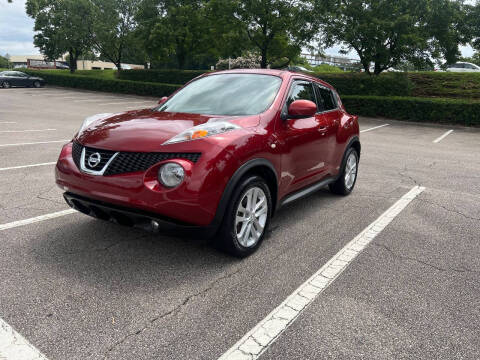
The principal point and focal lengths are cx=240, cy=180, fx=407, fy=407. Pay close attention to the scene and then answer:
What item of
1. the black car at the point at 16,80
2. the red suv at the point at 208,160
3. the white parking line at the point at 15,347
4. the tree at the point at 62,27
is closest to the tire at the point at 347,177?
the red suv at the point at 208,160

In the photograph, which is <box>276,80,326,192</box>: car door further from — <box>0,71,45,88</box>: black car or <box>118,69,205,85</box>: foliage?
<box>0,71,45,88</box>: black car

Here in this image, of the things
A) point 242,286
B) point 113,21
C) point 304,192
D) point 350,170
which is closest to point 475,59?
point 113,21

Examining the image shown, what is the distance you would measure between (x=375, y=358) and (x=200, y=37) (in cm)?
3391

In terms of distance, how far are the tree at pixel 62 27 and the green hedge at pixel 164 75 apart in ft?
24.6

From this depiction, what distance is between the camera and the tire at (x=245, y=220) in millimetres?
3289

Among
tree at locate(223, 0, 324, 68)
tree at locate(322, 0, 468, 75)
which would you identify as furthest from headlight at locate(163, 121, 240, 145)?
tree at locate(223, 0, 324, 68)

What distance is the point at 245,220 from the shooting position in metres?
3.51

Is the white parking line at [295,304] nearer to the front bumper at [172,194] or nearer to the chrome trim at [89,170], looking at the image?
the front bumper at [172,194]

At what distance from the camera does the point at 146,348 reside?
92.1 inches

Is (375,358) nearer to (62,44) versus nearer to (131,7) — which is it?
(131,7)

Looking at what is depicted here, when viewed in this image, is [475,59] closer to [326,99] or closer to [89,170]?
[326,99]

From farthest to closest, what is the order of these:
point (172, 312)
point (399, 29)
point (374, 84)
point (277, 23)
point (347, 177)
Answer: point (277, 23) → point (374, 84) → point (399, 29) → point (347, 177) → point (172, 312)

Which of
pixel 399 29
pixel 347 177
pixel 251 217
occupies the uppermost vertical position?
pixel 399 29

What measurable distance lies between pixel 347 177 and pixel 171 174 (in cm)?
349
